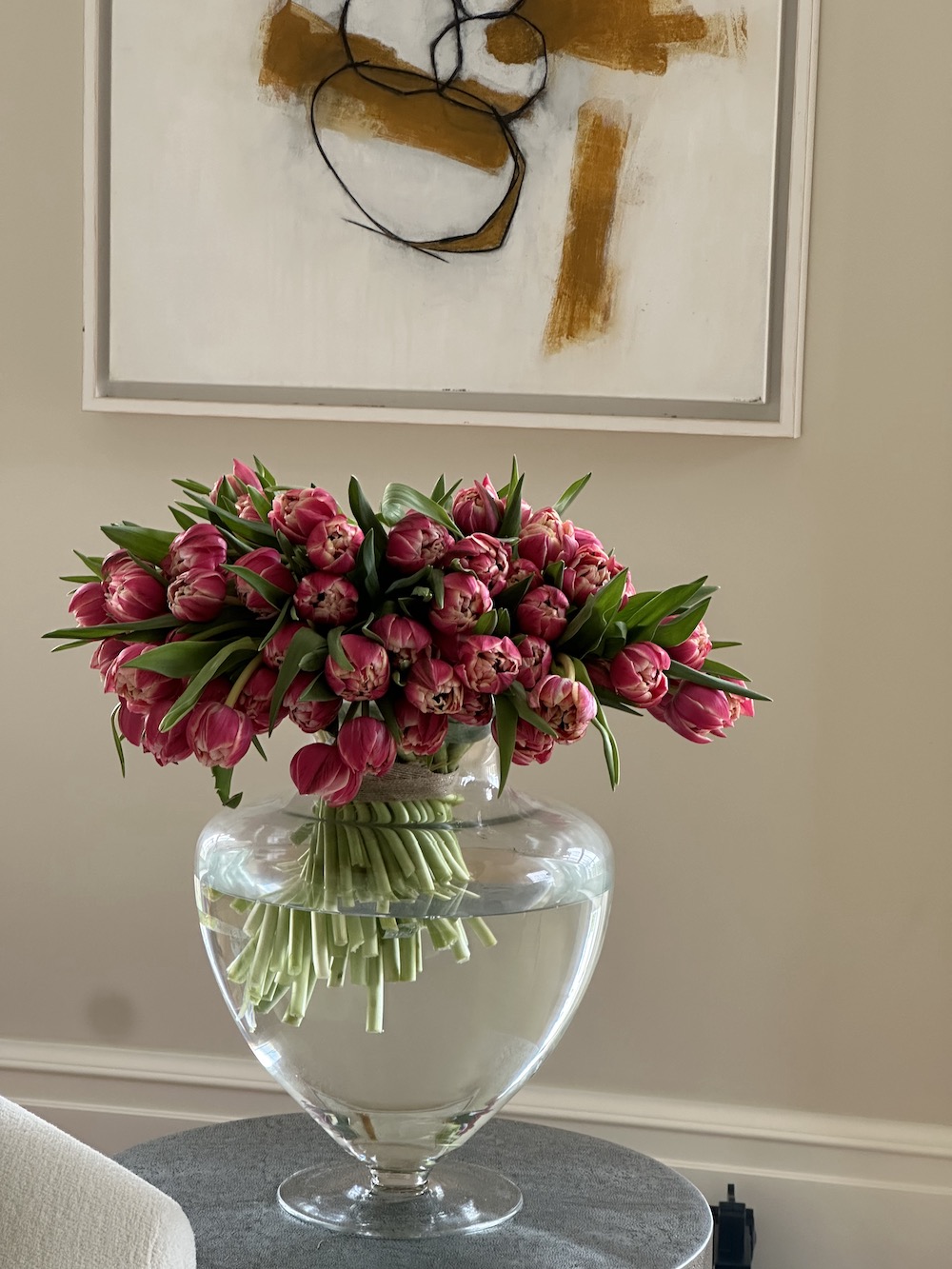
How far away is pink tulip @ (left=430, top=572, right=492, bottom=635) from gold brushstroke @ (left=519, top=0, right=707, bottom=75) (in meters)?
0.83

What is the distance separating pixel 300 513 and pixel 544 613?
166 millimetres

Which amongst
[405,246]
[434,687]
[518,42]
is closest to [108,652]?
[434,687]

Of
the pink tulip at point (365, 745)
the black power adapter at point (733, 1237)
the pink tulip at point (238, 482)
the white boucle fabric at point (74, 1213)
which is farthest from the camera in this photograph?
the black power adapter at point (733, 1237)

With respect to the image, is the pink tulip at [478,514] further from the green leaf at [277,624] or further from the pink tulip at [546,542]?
the green leaf at [277,624]

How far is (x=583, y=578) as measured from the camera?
2.95 feet

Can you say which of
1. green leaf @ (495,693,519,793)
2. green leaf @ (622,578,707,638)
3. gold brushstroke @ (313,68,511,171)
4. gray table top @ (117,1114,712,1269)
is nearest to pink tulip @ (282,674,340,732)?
green leaf @ (495,693,519,793)

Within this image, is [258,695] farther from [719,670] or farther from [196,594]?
[719,670]

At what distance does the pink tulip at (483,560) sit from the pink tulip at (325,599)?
0.22 feet

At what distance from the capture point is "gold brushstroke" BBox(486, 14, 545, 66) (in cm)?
145

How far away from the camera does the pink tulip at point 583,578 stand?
0.90 m

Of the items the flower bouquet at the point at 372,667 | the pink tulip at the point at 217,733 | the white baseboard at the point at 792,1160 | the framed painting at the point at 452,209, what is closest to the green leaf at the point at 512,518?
the flower bouquet at the point at 372,667

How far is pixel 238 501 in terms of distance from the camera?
94 cm

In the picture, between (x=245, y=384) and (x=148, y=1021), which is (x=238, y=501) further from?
(x=148, y=1021)

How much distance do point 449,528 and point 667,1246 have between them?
0.55m
